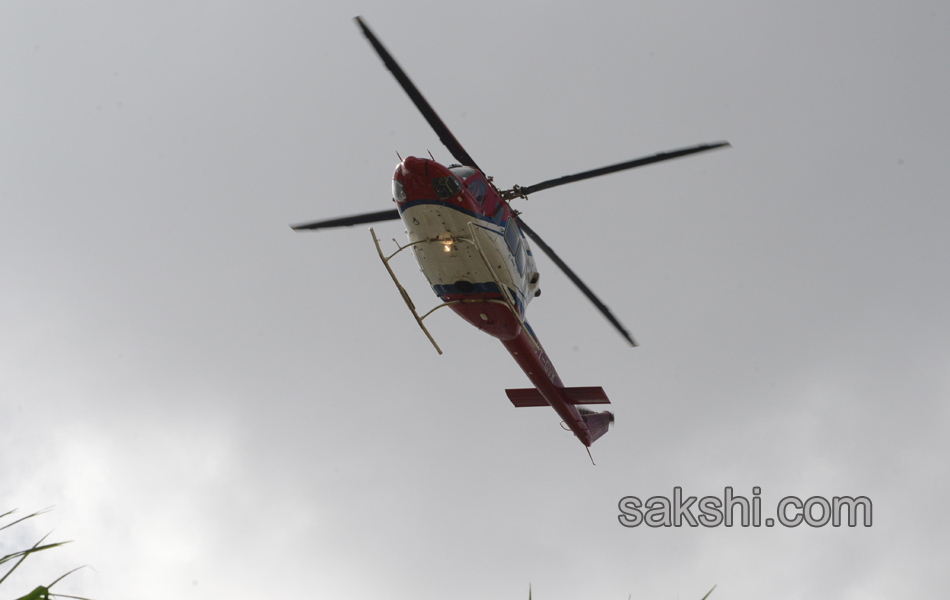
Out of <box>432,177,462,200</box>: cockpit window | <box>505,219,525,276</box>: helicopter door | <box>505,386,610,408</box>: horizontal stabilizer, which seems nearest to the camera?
<box>432,177,462,200</box>: cockpit window

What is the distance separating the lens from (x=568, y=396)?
16125 mm

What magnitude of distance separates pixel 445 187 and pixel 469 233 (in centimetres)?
98

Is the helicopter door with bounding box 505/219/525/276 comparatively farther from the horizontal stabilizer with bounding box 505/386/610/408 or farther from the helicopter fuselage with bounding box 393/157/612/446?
the horizontal stabilizer with bounding box 505/386/610/408

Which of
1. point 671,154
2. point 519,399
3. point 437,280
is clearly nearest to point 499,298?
point 437,280

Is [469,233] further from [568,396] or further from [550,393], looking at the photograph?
[568,396]

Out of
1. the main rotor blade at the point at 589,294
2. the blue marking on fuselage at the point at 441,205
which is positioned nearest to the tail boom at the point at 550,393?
the main rotor blade at the point at 589,294

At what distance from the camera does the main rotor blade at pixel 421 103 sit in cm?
1082

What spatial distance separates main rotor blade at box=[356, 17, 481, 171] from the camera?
10819 mm

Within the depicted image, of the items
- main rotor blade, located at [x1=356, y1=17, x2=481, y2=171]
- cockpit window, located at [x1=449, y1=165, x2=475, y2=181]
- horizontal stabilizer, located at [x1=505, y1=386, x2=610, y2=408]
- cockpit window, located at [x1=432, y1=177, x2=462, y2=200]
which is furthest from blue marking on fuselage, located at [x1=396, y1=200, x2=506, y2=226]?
horizontal stabilizer, located at [x1=505, y1=386, x2=610, y2=408]

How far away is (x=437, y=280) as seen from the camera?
41.8 ft

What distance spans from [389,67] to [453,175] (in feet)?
7.31

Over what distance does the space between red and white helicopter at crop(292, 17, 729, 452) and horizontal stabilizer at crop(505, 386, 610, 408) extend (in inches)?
78.9

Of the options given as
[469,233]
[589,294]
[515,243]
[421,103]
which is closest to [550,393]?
[589,294]

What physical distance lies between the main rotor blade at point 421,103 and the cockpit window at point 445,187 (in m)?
1.14
